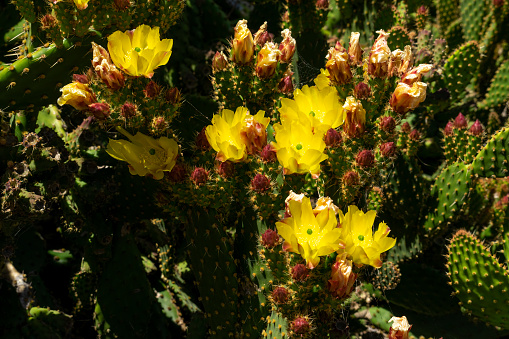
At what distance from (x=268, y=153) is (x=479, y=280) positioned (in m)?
1.14

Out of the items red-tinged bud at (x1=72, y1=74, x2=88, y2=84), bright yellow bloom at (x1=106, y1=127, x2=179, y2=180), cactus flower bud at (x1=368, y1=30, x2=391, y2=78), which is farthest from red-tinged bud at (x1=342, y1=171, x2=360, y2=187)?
red-tinged bud at (x1=72, y1=74, x2=88, y2=84)

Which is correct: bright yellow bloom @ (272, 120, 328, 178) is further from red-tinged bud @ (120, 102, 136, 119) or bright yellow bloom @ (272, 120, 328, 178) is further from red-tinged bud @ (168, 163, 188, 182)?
red-tinged bud @ (120, 102, 136, 119)

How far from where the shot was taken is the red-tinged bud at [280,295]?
5.27ft

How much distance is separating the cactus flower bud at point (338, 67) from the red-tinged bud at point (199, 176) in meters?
0.60

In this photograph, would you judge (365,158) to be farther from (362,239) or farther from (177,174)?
(177,174)

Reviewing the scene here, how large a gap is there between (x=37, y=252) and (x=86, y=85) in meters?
1.06

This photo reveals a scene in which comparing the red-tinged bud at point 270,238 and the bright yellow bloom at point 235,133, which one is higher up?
the bright yellow bloom at point 235,133

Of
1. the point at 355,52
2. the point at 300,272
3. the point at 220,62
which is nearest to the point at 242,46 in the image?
the point at 220,62

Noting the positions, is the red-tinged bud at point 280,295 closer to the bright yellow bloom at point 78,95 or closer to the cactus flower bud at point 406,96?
the cactus flower bud at point 406,96

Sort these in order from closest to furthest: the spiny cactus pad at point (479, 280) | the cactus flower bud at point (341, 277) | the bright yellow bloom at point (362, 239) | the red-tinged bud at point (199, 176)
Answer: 1. the cactus flower bud at point (341, 277)
2. the bright yellow bloom at point (362, 239)
3. the red-tinged bud at point (199, 176)
4. the spiny cactus pad at point (479, 280)

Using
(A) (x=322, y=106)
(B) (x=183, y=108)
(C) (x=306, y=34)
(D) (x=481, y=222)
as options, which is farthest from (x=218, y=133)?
(D) (x=481, y=222)

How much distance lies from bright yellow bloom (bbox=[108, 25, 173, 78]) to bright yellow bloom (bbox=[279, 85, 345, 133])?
47 centimetres

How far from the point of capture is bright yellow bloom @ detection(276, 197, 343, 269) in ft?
5.09

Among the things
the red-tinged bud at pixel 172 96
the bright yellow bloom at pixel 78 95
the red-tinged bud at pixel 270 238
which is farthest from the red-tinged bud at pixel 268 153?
the bright yellow bloom at pixel 78 95
